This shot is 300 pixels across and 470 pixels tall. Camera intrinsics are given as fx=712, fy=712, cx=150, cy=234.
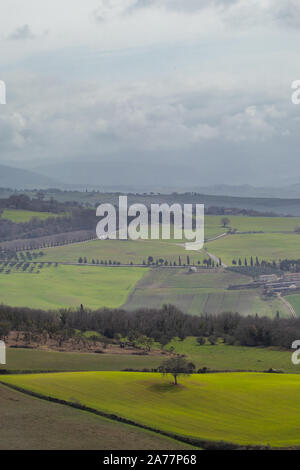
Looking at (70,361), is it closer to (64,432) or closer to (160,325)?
(160,325)

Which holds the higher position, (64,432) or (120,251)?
(120,251)

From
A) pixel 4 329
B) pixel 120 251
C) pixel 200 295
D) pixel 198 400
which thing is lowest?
pixel 198 400

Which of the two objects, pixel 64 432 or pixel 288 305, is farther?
pixel 288 305

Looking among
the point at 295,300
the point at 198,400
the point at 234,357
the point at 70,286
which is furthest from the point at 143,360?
the point at 70,286

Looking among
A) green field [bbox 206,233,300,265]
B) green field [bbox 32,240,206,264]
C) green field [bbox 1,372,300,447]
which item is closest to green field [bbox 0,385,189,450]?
green field [bbox 1,372,300,447]

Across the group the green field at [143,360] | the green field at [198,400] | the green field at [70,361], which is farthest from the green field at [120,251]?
the green field at [198,400]

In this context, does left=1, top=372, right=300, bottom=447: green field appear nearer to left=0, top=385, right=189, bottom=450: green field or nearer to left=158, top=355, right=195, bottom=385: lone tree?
left=158, top=355, right=195, bottom=385: lone tree
